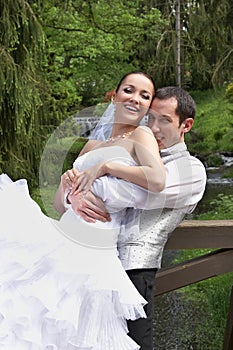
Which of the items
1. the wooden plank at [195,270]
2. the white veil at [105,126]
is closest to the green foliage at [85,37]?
the wooden plank at [195,270]

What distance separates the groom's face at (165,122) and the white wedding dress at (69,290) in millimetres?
129

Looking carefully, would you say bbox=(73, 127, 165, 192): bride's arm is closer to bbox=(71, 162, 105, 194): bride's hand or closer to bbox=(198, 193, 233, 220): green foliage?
bbox=(71, 162, 105, 194): bride's hand

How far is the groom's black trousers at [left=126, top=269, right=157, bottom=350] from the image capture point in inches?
67.5

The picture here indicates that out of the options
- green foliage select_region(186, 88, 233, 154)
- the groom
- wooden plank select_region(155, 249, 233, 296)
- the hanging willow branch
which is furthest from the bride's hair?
green foliage select_region(186, 88, 233, 154)

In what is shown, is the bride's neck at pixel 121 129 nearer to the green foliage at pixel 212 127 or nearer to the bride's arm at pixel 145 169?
the bride's arm at pixel 145 169

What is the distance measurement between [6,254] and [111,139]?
1.43ft

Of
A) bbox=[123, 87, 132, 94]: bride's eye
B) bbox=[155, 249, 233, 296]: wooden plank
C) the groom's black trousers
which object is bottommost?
bbox=[155, 249, 233, 296]: wooden plank

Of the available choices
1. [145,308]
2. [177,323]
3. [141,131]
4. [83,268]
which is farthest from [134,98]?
[177,323]

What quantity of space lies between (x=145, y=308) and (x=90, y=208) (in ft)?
1.09

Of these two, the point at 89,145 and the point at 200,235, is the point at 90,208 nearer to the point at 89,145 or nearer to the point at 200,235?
the point at 89,145

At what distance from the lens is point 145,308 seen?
174 cm

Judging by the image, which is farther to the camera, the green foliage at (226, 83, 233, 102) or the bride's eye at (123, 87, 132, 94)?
the green foliage at (226, 83, 233, 102)

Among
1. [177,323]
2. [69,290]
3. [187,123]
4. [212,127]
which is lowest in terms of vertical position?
[212,127]

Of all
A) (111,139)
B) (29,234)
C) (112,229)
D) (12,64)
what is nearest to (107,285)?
(112,229)
